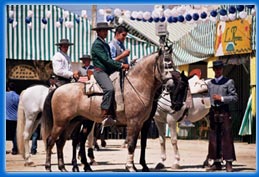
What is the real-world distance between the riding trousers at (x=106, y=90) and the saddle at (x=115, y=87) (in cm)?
9

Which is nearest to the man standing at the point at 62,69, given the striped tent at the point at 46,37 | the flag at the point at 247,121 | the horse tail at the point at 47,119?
the horse tail at the point at 47,119

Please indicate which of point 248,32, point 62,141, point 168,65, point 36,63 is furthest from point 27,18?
point 168,65

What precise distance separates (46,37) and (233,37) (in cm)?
580

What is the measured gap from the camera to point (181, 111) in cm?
991

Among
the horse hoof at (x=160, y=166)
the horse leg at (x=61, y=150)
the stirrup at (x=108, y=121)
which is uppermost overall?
the stirrup at (x=108, y=121)

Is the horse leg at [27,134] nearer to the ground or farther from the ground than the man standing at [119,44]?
nearer to the ground

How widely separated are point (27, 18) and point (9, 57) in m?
2.74

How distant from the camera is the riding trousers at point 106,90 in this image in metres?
8.54

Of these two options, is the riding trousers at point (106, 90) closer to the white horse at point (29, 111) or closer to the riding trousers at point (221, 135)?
the riding trousers at point (221, 135)

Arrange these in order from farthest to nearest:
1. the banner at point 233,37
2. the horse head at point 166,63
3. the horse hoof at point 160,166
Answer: the banner at point 233,37 → the horse hoof at point 160,166 → the horse head at point 166,63

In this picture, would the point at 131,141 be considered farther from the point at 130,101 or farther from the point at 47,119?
the point at 47,119

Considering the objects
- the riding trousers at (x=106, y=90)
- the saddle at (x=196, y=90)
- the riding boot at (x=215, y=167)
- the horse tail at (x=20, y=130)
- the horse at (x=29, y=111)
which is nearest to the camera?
the riding trousers at (x=106, y=90)

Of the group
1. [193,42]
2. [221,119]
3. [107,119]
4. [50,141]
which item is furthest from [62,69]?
[193,42]

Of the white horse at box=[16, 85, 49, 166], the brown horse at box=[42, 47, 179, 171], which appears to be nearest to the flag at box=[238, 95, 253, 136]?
the white horse at box=[16, 85, 49, 166]
